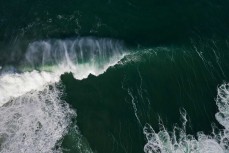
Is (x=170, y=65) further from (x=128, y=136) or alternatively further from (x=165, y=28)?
(x=128, y=136)

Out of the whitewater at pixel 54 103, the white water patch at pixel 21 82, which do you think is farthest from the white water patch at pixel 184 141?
the white water patch at pixel 21 82

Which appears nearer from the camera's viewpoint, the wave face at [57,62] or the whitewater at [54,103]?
the whitewater at [54,103]

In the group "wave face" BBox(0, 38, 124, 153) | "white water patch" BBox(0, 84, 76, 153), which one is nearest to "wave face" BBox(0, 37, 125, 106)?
"wave face" BBox(0, 38, 124, 153)

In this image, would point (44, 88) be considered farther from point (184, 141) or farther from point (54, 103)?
point (184, 141)

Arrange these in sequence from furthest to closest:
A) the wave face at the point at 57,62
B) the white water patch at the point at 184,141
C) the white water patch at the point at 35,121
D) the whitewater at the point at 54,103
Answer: the wave face at the point at 57,62 < the white water patch at the point at 35,121 < the whitewater at the point at 54,103 < the white water patch at the point at 184,141

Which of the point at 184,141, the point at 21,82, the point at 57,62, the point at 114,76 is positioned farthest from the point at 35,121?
the point at 184,141

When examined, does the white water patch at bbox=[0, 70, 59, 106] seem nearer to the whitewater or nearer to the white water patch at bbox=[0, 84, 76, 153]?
the whitewater

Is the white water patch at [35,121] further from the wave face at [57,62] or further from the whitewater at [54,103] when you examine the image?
the wave face at [57,62]
